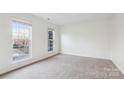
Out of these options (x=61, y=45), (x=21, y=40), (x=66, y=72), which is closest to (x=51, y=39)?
(x=61, y=45)

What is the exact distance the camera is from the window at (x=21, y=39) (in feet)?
13.9

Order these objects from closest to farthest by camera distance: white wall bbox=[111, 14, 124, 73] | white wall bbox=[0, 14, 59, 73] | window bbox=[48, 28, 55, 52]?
white wall bbox=[0, 14, 59, 73] → white wall bbox=[111, 14, 124, 73] → window bbox=[48, 28, 55, 52]

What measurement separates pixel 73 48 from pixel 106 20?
2.96 meters

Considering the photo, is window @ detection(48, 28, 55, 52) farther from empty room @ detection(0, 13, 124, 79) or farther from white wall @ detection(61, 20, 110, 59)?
white wall @ detection(61, 20, 110, 59)

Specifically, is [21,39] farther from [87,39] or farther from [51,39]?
[87,39]

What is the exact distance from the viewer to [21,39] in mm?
4668

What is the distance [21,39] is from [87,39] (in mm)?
4334

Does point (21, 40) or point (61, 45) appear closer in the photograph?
point (21, 40)

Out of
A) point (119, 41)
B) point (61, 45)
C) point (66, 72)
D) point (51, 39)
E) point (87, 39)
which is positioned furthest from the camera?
point (61, 45)

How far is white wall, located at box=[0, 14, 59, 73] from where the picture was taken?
3.53m

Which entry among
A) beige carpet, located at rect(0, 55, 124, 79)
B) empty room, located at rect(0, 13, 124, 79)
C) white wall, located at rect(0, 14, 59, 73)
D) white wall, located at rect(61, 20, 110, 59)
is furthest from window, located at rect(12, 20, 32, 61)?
white wall, located at rect(61, 20, 110, 59)

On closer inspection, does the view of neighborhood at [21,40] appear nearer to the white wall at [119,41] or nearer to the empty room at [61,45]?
the empty room at [61,45]

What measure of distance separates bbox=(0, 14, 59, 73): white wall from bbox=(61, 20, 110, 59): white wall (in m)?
1.21
